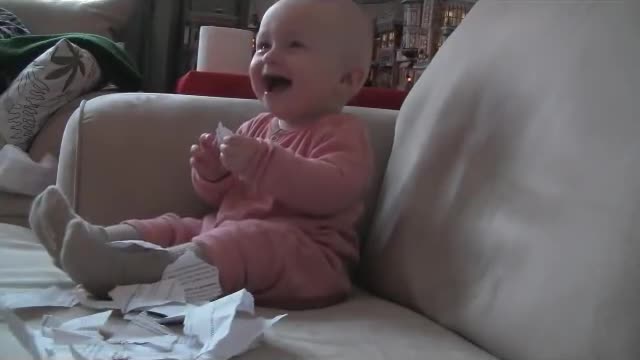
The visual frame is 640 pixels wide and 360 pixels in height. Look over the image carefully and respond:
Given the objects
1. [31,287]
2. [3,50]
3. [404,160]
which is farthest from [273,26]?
[3,50]

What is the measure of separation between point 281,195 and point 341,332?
8.9 inches

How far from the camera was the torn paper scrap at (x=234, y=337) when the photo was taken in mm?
666

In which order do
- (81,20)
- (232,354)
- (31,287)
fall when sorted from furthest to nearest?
(81,20) < (31,287) < (232,354)

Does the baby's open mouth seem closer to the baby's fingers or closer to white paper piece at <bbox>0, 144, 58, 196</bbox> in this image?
the baby's fingers

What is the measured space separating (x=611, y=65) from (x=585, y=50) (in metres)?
0.06

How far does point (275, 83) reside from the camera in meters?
1.08

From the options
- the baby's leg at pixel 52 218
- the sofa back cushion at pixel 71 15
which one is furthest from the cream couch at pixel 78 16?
the baby's leg at pixel 52 218

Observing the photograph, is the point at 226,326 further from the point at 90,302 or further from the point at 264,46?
the point at 264,46

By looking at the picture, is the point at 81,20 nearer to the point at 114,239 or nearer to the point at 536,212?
the point at 114,239

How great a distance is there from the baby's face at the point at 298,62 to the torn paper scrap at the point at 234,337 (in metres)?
0.41

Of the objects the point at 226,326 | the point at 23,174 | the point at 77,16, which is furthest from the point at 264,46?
the point at 77,16

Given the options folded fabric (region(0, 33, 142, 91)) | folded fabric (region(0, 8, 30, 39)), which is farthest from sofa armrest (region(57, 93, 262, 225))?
folded fabric (region(0, 8, 30, 39))

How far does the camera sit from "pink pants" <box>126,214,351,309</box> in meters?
0.90

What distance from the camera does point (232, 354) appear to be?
2.22 ft
